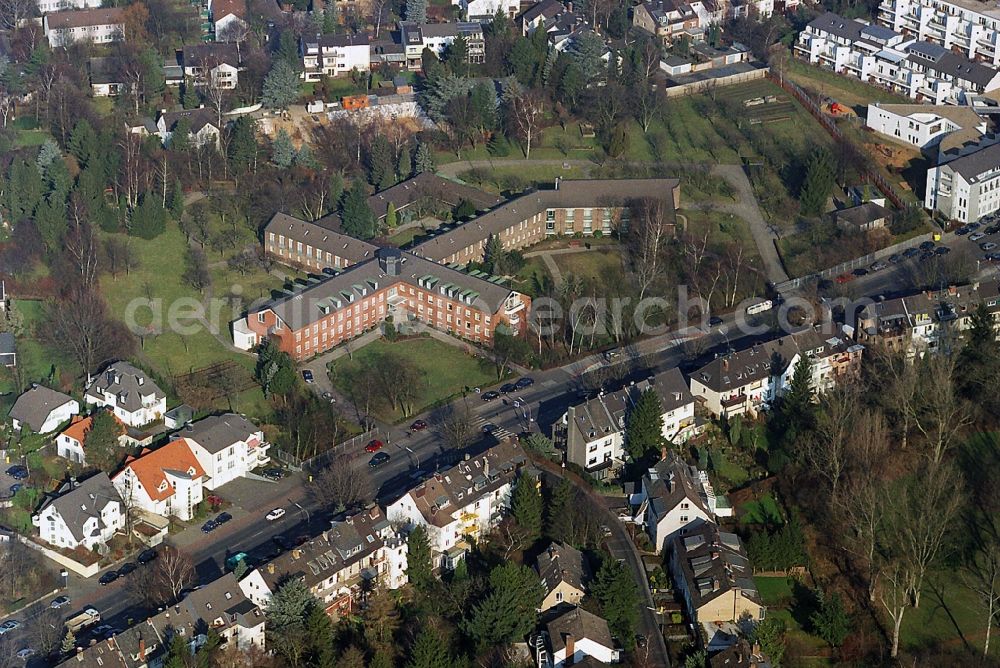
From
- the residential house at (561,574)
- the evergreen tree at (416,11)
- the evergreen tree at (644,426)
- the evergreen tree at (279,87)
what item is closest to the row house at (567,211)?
the evergreen tree at (279,87)

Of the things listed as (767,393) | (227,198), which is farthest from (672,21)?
(767,393)

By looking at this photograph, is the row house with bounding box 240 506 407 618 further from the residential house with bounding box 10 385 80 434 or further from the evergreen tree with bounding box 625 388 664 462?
the residential house with bounding box 10 385 80 434

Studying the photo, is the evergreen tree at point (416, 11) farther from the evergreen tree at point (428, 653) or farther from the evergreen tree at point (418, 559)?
the evergreen tree at point (428, 653)

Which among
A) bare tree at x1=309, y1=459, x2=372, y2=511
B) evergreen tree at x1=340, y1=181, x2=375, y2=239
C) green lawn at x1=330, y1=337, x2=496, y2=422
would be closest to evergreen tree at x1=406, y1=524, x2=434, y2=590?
bare tree at x1=309, y1=459, x2=372, y2=511

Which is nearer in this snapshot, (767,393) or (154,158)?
(767,393)

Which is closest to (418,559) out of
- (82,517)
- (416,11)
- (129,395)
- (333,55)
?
(82,517)

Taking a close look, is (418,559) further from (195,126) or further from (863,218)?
(195,126)

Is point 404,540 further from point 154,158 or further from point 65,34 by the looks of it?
point 65,34
